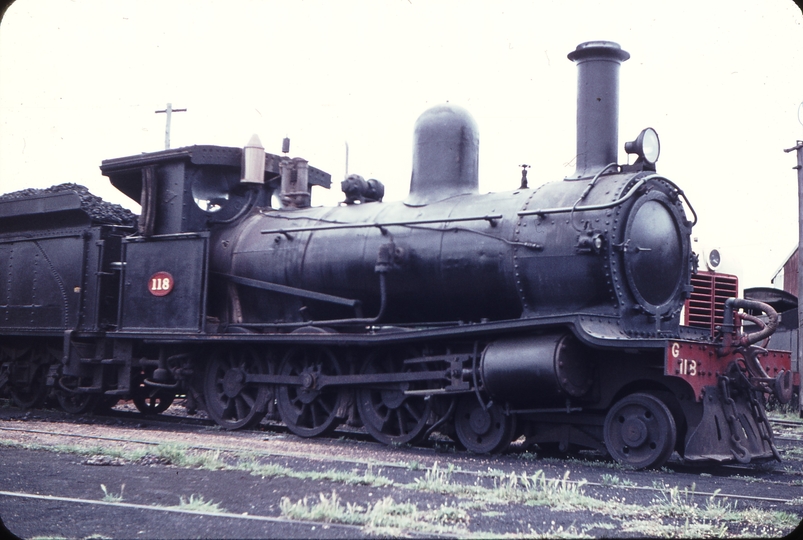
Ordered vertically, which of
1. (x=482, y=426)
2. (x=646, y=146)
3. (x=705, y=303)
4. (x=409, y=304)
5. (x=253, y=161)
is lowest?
(x=482, y=426)

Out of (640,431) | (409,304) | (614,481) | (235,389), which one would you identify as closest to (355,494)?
(614,481)

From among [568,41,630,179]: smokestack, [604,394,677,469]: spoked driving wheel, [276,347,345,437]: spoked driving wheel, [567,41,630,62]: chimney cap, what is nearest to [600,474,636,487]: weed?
[604,394,677,469]: spoked driving wheel

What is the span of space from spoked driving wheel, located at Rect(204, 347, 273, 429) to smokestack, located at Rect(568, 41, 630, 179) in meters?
4.48

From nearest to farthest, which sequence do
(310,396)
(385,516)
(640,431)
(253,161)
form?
(385,516) → (640,431) → (310,396) → (253,161)

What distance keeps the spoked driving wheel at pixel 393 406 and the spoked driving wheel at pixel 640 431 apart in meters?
1.94

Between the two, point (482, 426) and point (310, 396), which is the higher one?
point (310, 396)

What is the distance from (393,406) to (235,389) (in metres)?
2.31

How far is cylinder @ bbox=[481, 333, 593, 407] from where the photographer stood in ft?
24.2

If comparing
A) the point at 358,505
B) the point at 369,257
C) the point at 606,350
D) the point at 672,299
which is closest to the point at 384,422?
the point at 369,257

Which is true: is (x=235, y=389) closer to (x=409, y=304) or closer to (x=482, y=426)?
(x=409, y=304)

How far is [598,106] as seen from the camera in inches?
327

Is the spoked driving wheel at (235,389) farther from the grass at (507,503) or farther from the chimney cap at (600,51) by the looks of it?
the chimney cap at (600,51)

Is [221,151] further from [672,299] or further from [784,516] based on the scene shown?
[784,516]

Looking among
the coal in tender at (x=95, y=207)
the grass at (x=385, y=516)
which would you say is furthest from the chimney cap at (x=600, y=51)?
the coal in tender at (x=95, y=207)
